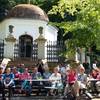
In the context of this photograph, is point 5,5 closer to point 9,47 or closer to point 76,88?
point 9,47

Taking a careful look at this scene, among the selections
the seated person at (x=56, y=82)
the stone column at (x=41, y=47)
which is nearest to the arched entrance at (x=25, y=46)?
the stone column at (x=41, y=47)

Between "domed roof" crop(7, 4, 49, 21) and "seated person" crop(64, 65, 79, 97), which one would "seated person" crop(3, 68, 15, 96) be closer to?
"seated person" crop(64, 65, 79, 97)

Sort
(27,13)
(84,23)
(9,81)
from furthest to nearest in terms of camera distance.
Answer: (27,13) → (84,23) → (9,81)

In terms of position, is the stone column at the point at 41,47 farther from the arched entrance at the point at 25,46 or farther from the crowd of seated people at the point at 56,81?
the crowd of seated people at the point at 56,81

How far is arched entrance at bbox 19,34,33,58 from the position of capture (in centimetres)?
4025

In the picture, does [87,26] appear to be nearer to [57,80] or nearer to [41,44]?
[57,80]

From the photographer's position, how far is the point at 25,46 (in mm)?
41469

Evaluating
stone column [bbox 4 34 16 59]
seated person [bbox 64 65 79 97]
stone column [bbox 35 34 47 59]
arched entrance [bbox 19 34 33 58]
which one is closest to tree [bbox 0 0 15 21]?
arched entrance [bbox 19 34 33 58]

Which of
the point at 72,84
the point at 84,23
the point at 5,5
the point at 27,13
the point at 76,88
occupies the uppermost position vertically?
the point at 5,5

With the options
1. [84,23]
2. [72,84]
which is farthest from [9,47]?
[72,84]

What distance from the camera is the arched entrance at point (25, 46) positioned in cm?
4025

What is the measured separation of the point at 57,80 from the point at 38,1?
41.9 m

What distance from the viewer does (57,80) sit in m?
20.3

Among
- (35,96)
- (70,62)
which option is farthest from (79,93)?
(70,62)
